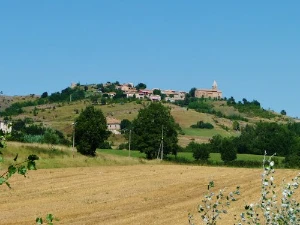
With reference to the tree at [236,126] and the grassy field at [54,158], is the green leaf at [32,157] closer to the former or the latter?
the grassy field at [54,158]

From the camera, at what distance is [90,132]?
81562 millimetres

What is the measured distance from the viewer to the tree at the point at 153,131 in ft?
297

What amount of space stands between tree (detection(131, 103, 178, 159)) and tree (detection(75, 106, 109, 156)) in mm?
7918

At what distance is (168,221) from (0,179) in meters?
20.3

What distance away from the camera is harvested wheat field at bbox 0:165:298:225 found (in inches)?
1049

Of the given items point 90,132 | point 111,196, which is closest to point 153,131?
point 90,132

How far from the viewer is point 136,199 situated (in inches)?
1363

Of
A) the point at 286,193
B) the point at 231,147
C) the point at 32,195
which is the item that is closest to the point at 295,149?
the point at 231,147

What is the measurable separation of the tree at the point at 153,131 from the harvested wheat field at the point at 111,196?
35.4 metres

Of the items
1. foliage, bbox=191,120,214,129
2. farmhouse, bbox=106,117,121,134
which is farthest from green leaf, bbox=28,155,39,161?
foliage, bbox=191,120,214,129

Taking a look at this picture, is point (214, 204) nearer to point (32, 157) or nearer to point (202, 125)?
point (32, 157)

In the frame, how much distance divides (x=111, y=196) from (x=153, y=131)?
56154 millimetres

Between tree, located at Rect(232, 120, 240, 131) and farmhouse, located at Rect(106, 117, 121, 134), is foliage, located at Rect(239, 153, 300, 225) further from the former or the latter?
tree, located at Rect(232, 120, 240, 131)

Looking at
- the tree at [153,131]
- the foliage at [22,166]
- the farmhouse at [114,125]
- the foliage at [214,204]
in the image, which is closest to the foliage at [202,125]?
the farmhouse at [114,125]
